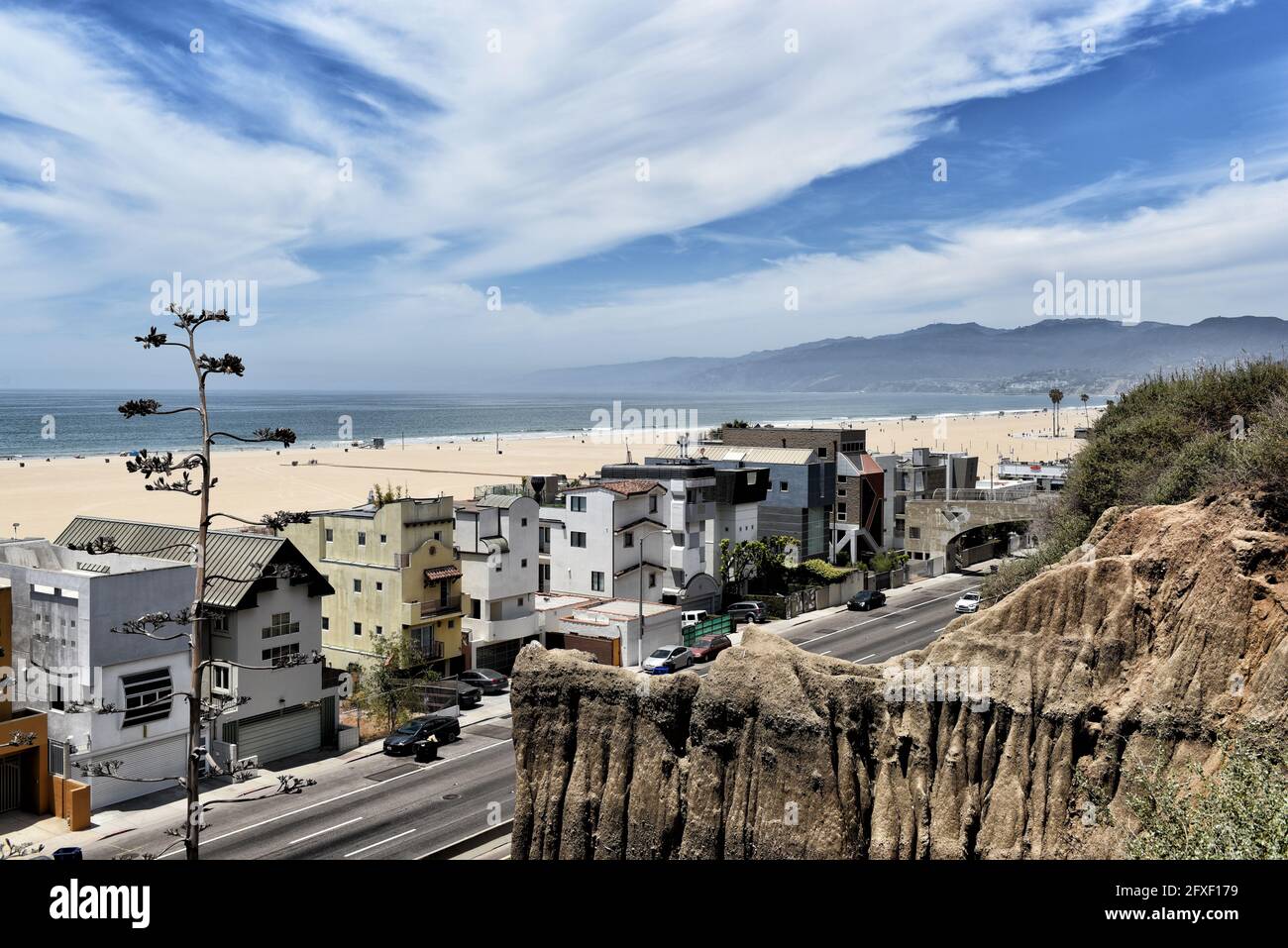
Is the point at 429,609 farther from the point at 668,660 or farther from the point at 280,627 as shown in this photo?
the point at 668,660

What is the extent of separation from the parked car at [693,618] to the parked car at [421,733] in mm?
20635

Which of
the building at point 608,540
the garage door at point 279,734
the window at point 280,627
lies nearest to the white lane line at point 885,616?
the building at point 608,540

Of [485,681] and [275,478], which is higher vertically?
[275,478]

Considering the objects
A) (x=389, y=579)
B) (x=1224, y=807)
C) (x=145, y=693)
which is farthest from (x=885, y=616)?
(x=1224, y=807)

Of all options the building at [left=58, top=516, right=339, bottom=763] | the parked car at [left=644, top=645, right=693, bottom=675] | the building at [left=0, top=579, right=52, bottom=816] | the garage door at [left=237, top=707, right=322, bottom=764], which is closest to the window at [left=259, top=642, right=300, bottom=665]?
the building at [left=58, top=516, right=339, bottom=763]

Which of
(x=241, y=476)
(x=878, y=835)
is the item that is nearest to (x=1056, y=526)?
(x=878, y=835)

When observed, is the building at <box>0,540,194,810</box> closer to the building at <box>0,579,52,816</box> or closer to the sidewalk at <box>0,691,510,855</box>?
the building at <box>0,579,52,816</box>

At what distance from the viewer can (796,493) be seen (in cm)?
7950

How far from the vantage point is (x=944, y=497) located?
297ft

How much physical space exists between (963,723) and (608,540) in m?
43.8

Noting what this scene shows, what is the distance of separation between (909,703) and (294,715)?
100 feet

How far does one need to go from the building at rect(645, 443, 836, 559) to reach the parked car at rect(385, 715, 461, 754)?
37124mm
